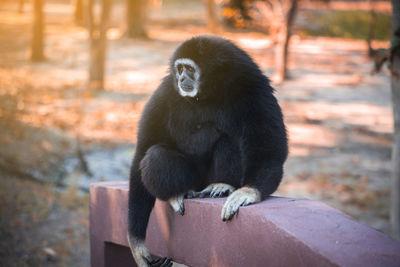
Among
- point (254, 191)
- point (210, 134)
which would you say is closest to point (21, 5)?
point (210, 134)

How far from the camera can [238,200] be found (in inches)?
112

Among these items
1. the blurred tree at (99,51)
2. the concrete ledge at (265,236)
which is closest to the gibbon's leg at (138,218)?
the concrete ledge at (265,236)

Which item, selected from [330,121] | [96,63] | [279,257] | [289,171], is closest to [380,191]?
[289,171]

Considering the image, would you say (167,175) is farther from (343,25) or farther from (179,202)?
(343,25)

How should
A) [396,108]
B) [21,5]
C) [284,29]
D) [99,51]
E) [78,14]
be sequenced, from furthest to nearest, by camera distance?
[78,14], [21,5], [284,29], [99,51], [396,108]

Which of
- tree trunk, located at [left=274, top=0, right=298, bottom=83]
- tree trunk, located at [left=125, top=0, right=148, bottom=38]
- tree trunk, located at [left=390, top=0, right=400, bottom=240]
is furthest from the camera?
tree trunk, located at [left=125, top=0, right=148, bottom=38]

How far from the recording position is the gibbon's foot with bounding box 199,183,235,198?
10.7ft

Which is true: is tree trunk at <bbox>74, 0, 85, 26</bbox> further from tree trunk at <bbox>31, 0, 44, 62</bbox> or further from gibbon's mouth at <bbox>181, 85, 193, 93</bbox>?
gibbon's mouth at <bbox>181, 85, 193, 93</bbox>

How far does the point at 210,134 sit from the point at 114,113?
8.68 m

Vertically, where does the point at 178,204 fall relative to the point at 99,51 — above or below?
below

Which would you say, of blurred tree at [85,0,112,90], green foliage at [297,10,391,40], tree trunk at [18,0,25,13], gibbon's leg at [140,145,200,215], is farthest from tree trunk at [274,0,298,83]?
gibbon's leg at [140,145,200,215]

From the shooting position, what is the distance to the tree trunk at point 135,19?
70.6ft

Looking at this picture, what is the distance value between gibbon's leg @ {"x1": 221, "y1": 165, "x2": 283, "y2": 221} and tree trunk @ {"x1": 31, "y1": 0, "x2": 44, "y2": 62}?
15036 millimetres

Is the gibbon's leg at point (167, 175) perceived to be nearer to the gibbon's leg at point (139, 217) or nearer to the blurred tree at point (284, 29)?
the gibbon's leg at point (139, 217)
